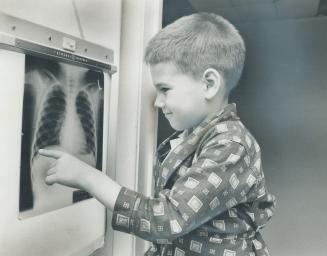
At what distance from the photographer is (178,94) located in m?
0.68

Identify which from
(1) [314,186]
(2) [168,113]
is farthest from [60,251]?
(1) [314,186]

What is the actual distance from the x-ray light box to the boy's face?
16 centimetres

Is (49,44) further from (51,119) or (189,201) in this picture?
(189,201)

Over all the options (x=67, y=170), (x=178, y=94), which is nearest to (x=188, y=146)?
(x=178, y=94)

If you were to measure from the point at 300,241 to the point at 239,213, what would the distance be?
6.39 ft

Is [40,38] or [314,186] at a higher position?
[40,38]

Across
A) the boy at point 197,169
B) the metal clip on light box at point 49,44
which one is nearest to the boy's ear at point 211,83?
the boy at point 197,169

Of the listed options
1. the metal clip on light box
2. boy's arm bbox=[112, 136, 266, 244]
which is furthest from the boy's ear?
the metal clip on light box

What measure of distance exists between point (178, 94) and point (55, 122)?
8.6 inches

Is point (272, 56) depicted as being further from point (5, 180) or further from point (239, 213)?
point (5, 180)

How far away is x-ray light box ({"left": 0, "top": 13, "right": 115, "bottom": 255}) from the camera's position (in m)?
0.59

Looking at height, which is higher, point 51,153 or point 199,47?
point 199,47

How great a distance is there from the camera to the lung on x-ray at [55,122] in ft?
2.05

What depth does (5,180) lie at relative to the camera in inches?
23.0
